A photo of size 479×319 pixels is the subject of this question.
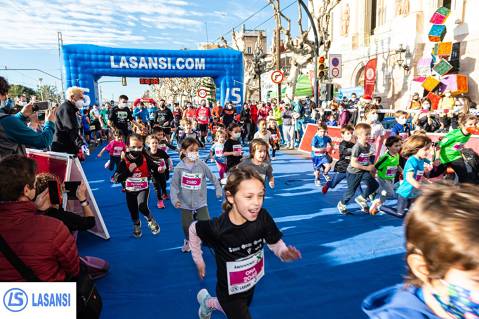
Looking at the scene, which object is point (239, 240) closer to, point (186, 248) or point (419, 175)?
point (186, 248)

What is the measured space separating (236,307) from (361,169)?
4076 mm

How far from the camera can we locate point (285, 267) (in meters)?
3.97

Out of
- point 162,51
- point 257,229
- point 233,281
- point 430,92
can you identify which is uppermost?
point 162,51

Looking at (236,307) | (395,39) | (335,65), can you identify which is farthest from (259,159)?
(395,39)

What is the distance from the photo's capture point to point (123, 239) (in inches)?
196

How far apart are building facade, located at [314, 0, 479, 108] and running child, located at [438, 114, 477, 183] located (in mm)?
13679

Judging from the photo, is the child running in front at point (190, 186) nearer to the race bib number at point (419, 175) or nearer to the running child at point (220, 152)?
the running child at point (220, 152)

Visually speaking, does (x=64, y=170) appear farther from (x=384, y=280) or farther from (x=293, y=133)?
(x=293, y=133)

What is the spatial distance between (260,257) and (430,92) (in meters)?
18.2

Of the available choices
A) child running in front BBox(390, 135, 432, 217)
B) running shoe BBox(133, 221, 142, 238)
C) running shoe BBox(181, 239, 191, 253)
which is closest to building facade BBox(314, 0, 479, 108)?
child running in front BBox(390, 135, 432, 217)

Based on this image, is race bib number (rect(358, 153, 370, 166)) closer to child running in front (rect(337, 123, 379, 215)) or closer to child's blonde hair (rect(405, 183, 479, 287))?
child running in front (rect(337, 123, 379, 215))

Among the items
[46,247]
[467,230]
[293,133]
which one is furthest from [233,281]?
[293,133]

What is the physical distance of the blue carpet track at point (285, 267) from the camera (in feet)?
10.6

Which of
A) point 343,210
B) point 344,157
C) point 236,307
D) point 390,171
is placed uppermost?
point 344,157
